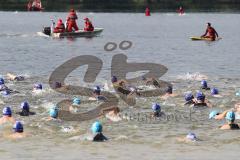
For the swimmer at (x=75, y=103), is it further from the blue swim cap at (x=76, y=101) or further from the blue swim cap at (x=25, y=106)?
the blue swim cap at (x=25, y=106)

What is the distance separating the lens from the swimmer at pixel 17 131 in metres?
23.3

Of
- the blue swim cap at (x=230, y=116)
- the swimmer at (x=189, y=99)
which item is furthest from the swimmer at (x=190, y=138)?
the swimmer at (x=189, y=99)

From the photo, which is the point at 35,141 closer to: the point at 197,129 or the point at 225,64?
the point at 197,129

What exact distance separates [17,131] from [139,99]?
9.43 meters

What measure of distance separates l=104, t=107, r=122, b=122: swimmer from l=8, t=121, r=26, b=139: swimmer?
467 cm

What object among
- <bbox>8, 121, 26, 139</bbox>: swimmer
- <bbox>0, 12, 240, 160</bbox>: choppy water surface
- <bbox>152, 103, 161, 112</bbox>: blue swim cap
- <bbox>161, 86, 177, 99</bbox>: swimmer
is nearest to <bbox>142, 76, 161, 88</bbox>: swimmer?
<bbox>0, 12, 240, 160</bbox>: choppy water surface

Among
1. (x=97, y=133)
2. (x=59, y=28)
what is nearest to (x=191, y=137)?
(x=97, y=133)

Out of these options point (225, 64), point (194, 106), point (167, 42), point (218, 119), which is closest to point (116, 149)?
point (218, 119)

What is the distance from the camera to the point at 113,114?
2734 cm

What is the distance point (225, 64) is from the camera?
5100 cm

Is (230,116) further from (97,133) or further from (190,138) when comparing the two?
(97,133)

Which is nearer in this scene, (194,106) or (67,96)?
(194,106)

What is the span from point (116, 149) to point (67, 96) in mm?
11418

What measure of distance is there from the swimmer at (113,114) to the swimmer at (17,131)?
4.67 m
